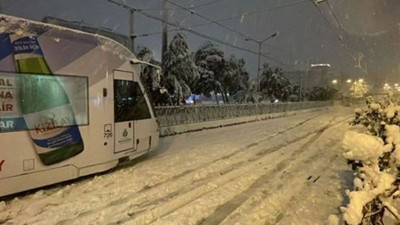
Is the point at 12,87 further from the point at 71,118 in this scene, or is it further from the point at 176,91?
the point at 176,91

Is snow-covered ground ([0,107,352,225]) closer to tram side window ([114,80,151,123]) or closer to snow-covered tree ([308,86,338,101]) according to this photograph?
tram side window ([114,80,151,123])

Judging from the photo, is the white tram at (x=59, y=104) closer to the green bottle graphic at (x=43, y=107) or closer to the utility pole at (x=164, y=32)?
the green bottle graphic at (x=43, y=107)

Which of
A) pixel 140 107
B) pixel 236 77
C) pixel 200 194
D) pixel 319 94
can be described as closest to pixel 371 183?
pixel 200 194

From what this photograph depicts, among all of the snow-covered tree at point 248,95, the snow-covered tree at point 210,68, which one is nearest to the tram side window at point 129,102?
the snow-covered tree at point 210,68

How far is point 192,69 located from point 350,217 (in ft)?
73.1

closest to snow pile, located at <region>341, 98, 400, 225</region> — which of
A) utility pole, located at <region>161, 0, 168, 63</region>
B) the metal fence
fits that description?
the metal fence

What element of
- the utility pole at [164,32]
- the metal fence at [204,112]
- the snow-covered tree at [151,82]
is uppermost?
the utility pole at [164,32]

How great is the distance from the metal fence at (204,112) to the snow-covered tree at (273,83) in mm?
14751

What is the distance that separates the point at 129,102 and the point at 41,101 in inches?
105

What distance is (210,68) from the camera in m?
37.0

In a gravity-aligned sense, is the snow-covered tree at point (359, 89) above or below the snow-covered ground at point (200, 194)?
above

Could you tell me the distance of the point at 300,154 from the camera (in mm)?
11938

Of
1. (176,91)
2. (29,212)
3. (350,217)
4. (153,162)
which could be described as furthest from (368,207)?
(176,91)

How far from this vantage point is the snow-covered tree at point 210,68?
36125mm
